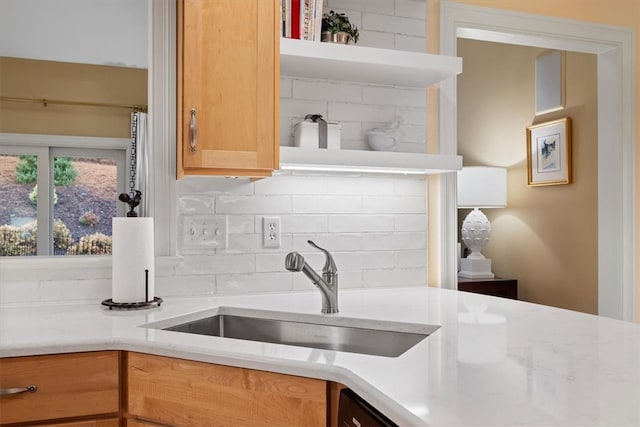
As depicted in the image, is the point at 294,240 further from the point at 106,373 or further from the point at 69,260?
the point at 106,373

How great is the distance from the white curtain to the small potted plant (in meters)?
0.76

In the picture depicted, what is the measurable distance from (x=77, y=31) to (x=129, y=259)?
0.97 meters

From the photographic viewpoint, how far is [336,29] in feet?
6.84

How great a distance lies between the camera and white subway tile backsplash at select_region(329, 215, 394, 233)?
7.44 ft

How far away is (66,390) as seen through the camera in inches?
54.2

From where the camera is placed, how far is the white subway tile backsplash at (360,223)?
2268mm

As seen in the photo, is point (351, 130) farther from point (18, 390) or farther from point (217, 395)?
point (18, 390)

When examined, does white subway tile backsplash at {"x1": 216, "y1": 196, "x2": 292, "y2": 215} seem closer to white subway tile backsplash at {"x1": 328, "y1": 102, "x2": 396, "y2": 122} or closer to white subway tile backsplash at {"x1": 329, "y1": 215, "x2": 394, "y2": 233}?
white subway tile backsplash at {"x1": 329, "y1": 215, "x2": 394, "y2": 233}

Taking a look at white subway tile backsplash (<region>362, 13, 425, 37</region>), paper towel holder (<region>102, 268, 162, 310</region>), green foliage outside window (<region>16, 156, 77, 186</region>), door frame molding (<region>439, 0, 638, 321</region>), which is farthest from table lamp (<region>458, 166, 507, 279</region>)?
green foliage outside window (<region>16, 156, 77, 186</region>)

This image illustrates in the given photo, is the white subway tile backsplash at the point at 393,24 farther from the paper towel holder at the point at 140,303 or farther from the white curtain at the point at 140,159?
the paper towel holder at the point at 140,303

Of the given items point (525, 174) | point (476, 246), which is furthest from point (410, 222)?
point (525, 174)

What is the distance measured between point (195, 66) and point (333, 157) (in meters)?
0.56

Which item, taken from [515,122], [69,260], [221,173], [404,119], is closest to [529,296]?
[515,122]

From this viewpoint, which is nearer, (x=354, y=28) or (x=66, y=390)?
(x=66, y=390)
